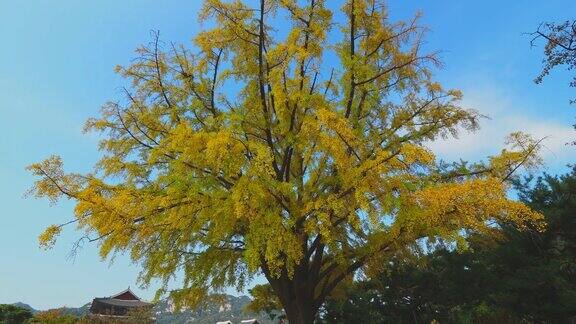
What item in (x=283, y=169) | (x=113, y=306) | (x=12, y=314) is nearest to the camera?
(x=283, y=169)

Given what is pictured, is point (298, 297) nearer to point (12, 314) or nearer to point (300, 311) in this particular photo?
point (300, 311)

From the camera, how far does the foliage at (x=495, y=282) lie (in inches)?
484

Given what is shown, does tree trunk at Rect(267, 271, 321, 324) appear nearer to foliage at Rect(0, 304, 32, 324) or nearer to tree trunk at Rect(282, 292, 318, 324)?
tree trunk at Rect(282, 292, 318, 324)

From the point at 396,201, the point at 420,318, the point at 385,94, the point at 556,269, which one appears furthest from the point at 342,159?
the point at 420,318

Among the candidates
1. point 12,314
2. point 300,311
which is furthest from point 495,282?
point 12,314

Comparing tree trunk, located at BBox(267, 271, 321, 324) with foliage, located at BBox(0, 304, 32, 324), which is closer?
tree trunk, located at BBox(267, 271, 321, 324)

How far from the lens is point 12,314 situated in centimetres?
3050

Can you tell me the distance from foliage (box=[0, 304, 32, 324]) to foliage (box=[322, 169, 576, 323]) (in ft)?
75.2

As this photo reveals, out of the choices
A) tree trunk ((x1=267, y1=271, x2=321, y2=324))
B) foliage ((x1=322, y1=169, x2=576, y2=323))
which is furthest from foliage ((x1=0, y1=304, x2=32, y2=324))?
tree trunk ((x1=267, y1=271, x2=321, y2=324))

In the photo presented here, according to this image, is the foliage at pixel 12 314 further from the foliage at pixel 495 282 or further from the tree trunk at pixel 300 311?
the tree trunk at pixel 300 311

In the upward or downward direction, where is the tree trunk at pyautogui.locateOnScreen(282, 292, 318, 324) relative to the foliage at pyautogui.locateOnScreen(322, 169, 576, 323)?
downward

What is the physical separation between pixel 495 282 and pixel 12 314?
30.4 meters

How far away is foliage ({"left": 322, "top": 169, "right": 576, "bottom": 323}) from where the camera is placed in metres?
12.3

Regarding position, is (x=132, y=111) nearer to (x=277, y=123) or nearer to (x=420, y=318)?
(x=277, y=123)
